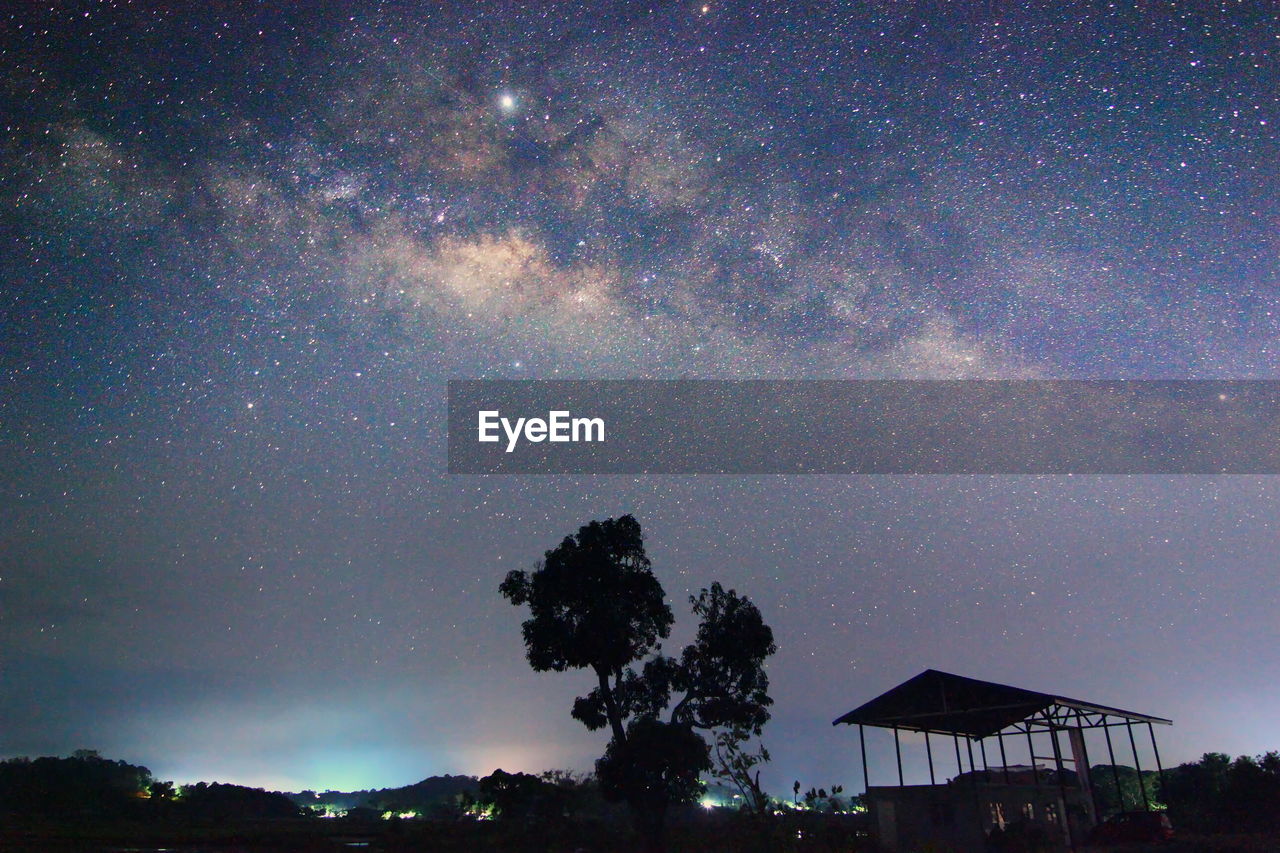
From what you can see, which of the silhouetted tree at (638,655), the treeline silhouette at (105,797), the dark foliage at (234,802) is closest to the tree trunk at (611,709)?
the silhouetted tree at (638,655)

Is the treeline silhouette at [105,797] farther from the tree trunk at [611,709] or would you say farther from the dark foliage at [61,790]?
the tree trunk at [611,709]

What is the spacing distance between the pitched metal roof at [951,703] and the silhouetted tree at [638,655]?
253 inches

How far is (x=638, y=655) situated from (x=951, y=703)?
11.6 meters

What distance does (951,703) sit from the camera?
24.5m

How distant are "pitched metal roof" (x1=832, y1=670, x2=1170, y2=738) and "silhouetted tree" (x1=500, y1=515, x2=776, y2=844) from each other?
21.1ft

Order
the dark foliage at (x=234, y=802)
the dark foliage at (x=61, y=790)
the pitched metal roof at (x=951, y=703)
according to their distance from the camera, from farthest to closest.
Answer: the dark foliage at (x=234, y=802), the dark foliage at (x=61, y=790), the pitched metal roof at (x=951, y=703)

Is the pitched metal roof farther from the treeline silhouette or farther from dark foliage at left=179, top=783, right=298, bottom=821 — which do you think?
dark foliage at left=179, top=783, right=298, bottom=821

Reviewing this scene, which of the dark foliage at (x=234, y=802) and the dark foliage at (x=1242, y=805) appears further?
the dark foliage at (x=234, y=802)

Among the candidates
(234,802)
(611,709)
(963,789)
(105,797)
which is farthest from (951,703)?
(234,802)

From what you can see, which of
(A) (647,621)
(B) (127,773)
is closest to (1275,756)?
(A) (647,621)

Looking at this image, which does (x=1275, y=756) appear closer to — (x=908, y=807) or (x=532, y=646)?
(x=908, y=807)

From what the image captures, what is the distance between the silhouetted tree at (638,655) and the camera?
2919cm

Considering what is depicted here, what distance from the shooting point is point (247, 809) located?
74.8 metres

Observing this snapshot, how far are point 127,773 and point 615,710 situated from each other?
8749 centimetres
